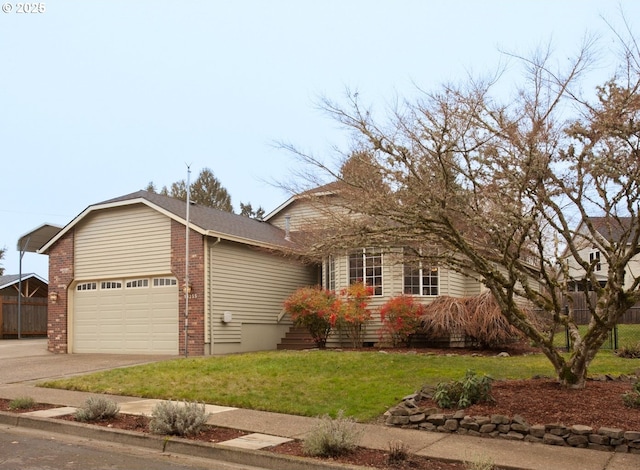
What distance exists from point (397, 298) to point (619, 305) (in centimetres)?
866

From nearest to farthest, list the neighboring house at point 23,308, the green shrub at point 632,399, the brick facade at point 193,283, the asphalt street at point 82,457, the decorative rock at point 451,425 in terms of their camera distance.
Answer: the asphalt street at point 82,457 → the decorative rock at point 451,425 → the green shrub at point 632,399 → the brick facade at point 193,283 → the neighboring house at point 23,308

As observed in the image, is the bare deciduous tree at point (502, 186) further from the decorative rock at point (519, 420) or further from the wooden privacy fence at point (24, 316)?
the wooden privacy fence at point (24, 316)

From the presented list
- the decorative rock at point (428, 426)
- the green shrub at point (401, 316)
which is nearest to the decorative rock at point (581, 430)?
the decorative rock at point (428, 426)

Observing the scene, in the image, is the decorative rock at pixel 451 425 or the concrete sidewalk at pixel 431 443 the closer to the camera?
the concrete sidewalk at pixel 431 443

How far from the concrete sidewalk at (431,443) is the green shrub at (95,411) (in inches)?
11.4

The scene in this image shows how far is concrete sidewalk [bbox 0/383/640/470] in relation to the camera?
21.9ft

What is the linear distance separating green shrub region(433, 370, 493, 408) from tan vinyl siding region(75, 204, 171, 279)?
36.9 feet

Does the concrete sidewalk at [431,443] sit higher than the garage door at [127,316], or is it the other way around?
the garage door at [127,316]

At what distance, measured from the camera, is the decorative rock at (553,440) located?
742cm

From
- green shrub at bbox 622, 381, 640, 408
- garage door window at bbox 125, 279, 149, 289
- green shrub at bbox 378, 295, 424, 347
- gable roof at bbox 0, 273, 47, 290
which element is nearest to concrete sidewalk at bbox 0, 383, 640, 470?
green shrub at bbox 622, 381, 640, 408

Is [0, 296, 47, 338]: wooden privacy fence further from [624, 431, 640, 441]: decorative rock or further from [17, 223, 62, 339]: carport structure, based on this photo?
[624, 431, 640, 441]: decorative rock

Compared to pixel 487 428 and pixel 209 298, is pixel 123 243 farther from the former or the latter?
pixel 487 428

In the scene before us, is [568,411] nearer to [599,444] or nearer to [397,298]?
[599,444]

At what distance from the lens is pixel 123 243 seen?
19328mm
